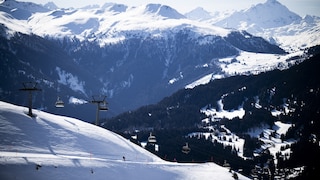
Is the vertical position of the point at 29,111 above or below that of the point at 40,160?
above

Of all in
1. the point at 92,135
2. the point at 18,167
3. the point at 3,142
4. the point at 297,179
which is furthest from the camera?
the point at 297,179

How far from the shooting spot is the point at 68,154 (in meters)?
67.0

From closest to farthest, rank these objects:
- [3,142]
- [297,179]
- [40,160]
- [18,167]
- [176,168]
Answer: [18,167], [40,160], [3,142], [176,168], [297,179]

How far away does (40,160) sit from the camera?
5741 cm

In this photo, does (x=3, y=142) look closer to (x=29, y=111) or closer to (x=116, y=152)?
(x=29, y=111)

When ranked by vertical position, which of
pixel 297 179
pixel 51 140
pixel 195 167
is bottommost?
pixel 297 179

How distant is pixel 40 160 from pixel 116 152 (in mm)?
21066

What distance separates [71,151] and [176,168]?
59.0 feet

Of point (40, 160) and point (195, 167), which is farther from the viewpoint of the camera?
point (195, 167)

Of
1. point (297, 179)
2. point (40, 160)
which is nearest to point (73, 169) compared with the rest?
point (40, 160)

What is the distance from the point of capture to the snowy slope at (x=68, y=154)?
55.9 meters

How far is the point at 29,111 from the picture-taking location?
75562 mm

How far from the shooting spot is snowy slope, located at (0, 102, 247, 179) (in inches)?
2200

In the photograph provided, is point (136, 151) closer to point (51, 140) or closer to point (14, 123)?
point (51, 140)
